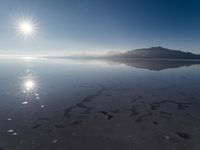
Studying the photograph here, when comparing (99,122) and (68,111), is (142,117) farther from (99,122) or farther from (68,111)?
(68,111)

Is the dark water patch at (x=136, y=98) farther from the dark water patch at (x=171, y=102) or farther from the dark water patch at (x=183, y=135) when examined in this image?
the dark water patch at (x=183, y=135)

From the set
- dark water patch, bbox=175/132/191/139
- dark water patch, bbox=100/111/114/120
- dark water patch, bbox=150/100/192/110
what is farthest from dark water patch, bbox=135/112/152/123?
dark water patch, bbox=175/132/191/139

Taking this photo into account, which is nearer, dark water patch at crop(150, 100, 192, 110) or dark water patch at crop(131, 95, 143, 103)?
dark water patch at crop(150, 100, 192, 110)

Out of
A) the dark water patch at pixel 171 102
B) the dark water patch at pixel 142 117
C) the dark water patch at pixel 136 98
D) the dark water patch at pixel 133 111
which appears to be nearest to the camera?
the dark water patch at pixel 142 117

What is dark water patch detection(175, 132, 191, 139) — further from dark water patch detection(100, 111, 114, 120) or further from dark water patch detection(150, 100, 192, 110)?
dark water patch detection(100, 111, 114, 120)

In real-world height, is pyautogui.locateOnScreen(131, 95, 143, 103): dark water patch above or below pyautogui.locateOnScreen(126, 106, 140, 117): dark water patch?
above

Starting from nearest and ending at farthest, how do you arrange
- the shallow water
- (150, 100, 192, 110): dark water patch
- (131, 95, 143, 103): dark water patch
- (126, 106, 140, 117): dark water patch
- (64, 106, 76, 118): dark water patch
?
the shallow water
(64, 106, 76, 118): dark water patch
(126, 106, 140, 117): dark water patch
(150, 100, 192, 110): dark water patch
(131, 95, 143, 103): dark water patch

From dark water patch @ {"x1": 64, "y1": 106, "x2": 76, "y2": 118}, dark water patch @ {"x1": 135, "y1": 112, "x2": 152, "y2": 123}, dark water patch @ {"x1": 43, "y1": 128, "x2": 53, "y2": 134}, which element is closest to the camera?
dark water patch @ {"x1": 43, "y1": 128, "x2": 53, "y2": 134}

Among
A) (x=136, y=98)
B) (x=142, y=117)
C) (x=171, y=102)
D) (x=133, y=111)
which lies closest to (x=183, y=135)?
(x=142, y=117)

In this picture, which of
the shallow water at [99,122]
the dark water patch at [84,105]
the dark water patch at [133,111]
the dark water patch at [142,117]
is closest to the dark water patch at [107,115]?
the shallow water at [99,122]

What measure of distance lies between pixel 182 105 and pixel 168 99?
1605mm

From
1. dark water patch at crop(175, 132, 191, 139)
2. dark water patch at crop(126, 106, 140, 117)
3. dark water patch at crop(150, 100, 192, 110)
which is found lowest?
dark water patch at crop(150, 100, 192, 110)

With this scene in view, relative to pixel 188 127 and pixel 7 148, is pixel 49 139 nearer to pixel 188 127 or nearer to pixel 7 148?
pixel 7 148

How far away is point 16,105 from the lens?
11.2 m
